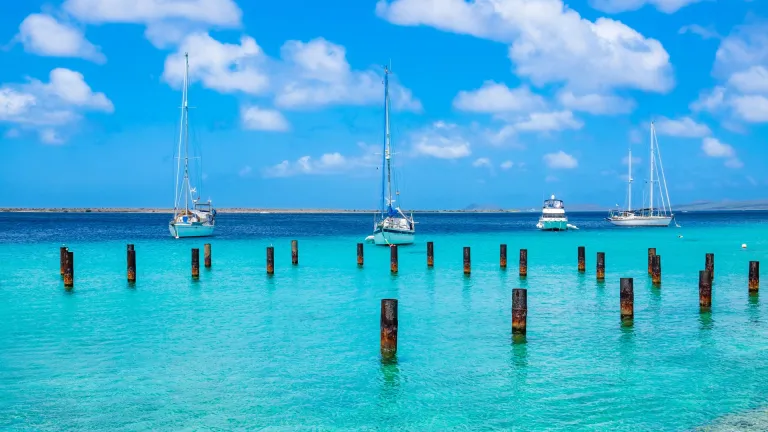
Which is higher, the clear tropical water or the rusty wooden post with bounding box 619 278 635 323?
the rusty wooden post with bounding box 619 278 635 323

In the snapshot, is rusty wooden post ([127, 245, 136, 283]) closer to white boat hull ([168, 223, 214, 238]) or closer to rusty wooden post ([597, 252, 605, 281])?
rusty wooden post ([597, 252, 605, 281])

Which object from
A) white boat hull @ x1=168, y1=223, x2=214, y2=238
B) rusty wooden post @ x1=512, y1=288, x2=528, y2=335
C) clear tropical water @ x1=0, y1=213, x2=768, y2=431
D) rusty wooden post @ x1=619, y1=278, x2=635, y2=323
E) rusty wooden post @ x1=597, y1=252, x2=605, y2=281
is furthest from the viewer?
white boat hull @ x1=168, y1=223, x2=214, y2=238

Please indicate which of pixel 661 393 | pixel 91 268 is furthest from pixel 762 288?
pixel 91 268

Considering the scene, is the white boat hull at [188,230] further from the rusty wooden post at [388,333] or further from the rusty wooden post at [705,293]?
the rusty wooden post at [388,333]

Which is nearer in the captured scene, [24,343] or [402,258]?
[24,343]

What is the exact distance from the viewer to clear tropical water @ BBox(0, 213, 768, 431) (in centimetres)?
1497

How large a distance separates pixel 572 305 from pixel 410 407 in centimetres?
1515

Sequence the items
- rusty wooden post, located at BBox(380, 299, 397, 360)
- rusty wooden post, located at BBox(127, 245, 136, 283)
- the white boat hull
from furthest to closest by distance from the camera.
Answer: the white boat hull
rusty wooden post, located at BBox(127, 245, 136, 283)
rusty wooden post, located at BBox(380, 299, 397, 360)

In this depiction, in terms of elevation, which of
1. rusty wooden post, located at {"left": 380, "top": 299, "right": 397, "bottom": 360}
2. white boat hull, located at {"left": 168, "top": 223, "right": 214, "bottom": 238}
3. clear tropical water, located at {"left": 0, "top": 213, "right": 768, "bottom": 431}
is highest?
white boat hull, located at {"left": 168, "top": 223, "right": 214, "bottom": 238}

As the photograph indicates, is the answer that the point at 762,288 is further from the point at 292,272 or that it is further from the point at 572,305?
the point at 292,272

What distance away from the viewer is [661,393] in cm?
1631

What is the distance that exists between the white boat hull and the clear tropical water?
40.8 m

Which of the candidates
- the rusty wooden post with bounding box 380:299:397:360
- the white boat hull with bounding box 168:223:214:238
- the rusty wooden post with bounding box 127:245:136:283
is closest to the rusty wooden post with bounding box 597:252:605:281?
the rusty wooden post with bounding box 380:299:397:360

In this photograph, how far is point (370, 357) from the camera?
65.7 feet
